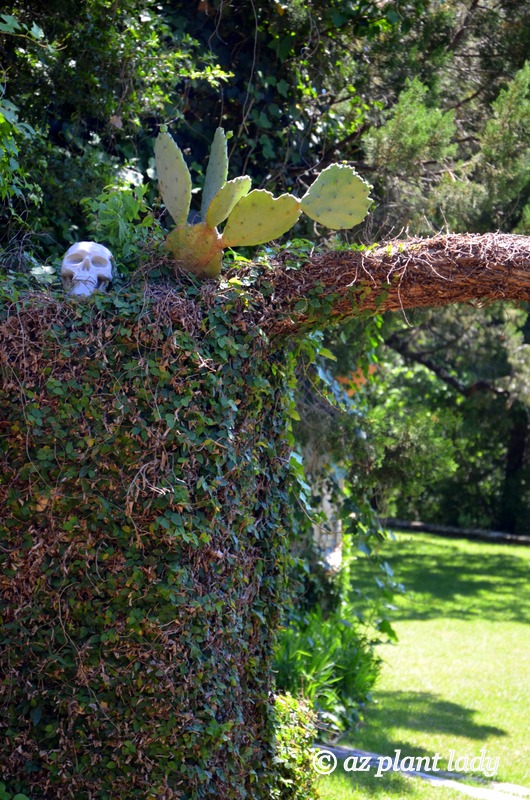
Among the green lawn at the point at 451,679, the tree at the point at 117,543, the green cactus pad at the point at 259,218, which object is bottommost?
the green lawn at the point at 451,679

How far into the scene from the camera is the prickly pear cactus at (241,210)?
12.4 feet

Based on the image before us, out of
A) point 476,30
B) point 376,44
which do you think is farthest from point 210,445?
point 476,30

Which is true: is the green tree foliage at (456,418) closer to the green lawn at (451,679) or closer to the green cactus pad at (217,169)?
the green lawn at (451,679)

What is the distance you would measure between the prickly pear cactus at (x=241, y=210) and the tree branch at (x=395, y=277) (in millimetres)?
242

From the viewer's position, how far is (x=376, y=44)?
629cm

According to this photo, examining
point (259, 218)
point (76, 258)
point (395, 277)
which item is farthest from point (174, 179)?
point (395, 277)

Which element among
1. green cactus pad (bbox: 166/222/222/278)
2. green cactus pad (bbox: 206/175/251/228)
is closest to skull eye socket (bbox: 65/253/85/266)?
green cactus pad (bbox: 166/222/222/278)

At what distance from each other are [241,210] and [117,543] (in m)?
1.55

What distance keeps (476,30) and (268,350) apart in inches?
155

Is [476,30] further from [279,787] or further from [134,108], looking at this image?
[279,787]

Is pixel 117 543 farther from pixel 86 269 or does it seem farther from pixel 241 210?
pixel 241 210

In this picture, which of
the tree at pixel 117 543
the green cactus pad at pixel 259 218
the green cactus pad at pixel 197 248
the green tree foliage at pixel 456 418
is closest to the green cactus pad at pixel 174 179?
the green cactus pad at pixel 197 248

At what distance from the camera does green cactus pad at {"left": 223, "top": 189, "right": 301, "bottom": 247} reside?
12.5 ft

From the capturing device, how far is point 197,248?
3.85 metres
